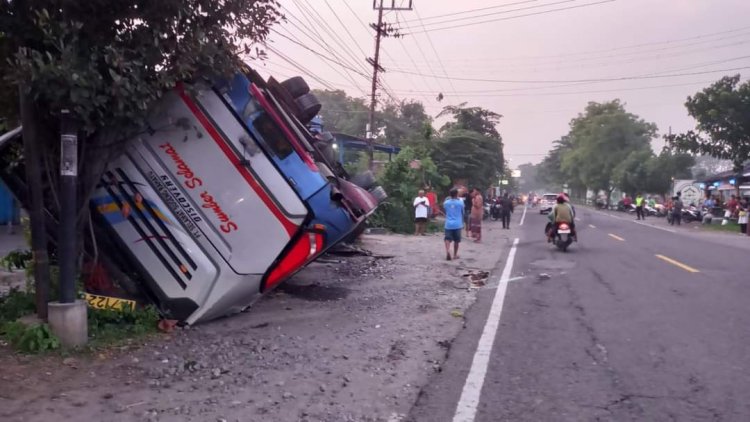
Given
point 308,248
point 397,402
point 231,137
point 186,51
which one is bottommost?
point 397,402

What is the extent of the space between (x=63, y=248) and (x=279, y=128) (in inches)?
101

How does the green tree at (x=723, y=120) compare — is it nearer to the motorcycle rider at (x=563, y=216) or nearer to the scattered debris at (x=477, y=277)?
the motorcycle rider at (x=563, y=216)

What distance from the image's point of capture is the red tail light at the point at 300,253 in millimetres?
7734

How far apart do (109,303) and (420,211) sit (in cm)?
1721

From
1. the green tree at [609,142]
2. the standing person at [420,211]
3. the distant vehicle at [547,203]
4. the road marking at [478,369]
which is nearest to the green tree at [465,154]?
the standing person at [420,211]

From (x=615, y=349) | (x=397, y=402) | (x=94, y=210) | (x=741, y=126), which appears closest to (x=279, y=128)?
(x=94, y=210)

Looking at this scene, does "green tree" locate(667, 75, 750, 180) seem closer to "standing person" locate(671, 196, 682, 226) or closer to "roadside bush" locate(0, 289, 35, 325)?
"standing person" locate(671, 196, 682, 226)

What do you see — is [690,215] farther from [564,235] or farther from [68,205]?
[68,205]

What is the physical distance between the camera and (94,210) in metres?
7.56

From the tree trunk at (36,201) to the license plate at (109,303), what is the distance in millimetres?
431

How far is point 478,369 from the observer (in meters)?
6.48

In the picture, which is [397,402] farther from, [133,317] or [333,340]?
[133,317]

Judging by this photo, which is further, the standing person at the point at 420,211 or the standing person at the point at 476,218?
the standing person at the point at 420,211

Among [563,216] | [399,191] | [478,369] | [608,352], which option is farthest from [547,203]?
[478,369]
